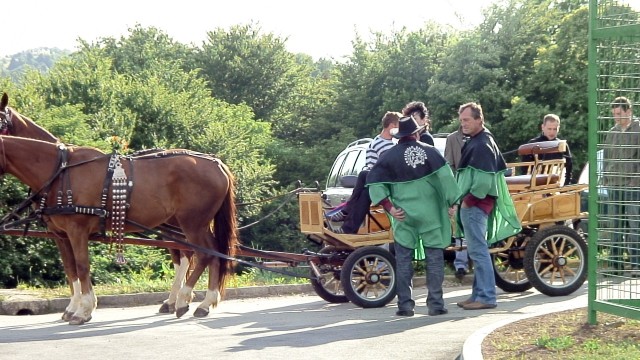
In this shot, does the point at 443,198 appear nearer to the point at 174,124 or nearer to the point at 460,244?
the point at 460,244

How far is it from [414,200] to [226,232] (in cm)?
232

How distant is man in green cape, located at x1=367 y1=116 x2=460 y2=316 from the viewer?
449 inches

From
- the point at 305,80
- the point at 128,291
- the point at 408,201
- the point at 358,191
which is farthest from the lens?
the point at 305,80

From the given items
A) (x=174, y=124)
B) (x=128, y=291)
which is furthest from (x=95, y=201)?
(x=174, y=124)

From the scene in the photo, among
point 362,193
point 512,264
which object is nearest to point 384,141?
point 362,193

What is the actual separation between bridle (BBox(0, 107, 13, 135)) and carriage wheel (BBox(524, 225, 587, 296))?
20.1 feet

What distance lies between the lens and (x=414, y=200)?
1148 cm

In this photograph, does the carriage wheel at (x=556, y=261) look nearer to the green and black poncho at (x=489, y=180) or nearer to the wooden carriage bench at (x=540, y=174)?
the wooden carriage bench at (x=540, y=174)

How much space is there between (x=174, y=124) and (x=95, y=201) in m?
24.5

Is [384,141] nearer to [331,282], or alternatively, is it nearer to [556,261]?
[331,282]

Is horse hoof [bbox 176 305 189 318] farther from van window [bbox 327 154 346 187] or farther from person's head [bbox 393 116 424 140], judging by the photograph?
van window [bbox 327 154 346 187]

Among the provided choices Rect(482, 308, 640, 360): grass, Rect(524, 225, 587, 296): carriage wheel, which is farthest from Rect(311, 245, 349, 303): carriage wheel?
Rect(482, 308, 640, 360): grass

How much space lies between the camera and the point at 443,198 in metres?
11.5

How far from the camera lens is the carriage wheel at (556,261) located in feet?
41.4
